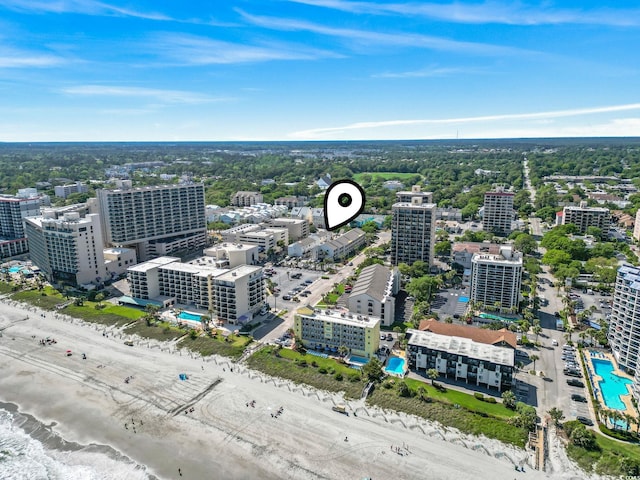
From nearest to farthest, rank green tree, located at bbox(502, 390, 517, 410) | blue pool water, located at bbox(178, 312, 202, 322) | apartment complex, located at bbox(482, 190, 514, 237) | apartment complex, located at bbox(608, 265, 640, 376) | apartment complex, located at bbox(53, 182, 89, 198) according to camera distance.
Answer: green tree, located at bbox(502, 390, 517, 410) < apartment complex, located at bbox(608, 265, 640, 376) < blue pool water, located at bbox(178, 312, 202, 322) < apartment complex, located at bbox(482, 190, 514, 237) < apartment complex, located at bbox(53, 182, 89, 198)

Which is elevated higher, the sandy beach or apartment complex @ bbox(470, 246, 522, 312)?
apartment complex @ bbox(470, 246, 522, 312)

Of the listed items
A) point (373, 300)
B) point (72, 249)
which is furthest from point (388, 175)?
point (72, 249)

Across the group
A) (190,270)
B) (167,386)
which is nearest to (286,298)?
(190,270)

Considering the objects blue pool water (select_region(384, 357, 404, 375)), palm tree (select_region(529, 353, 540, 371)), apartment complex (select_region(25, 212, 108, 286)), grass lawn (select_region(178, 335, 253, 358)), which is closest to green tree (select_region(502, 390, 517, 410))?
palm tree (select_region(529, 353, 540, 371))

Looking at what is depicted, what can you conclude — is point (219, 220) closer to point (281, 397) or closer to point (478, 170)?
point (281, 397)

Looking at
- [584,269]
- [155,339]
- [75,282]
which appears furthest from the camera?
[584,269]

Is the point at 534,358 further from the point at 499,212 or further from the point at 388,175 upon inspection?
the point at 388,175

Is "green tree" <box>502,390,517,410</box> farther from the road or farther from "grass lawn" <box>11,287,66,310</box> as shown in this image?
"grass lawn" <box>11,287,66,310</box>
